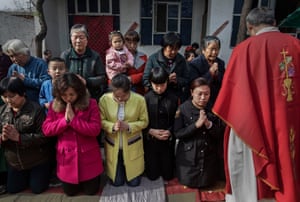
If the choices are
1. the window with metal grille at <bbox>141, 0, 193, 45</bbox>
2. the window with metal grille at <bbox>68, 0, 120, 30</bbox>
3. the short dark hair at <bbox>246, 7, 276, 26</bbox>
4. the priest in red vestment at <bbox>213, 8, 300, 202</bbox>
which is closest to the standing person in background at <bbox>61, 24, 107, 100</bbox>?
the priest in red vestment at <bbox>213, 8, 300, 202</bbox>

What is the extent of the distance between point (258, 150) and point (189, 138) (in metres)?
0.90

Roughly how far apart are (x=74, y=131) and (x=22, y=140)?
492mm

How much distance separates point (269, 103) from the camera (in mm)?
2051

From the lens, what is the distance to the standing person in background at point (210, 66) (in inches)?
121

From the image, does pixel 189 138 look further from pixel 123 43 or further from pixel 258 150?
pixel 123 43

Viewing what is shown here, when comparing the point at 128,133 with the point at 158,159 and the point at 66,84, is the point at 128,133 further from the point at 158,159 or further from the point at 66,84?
the point at 66,84

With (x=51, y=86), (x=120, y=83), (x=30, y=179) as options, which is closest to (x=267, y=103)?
(x=120, y=83)

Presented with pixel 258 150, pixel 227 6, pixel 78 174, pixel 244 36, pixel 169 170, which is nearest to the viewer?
pixel 258 150

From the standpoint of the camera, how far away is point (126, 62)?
3.34 meters

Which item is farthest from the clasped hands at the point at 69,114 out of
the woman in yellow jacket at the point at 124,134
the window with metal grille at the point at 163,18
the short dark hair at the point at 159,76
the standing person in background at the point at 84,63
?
the window with metal grille at the point at 163,18

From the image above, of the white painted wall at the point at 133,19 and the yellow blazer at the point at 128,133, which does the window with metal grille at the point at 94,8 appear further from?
the yellow blazer at the point at 128,133

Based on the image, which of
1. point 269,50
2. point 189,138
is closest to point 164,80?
point 189,138

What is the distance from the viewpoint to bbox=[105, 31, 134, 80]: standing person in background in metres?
3.28

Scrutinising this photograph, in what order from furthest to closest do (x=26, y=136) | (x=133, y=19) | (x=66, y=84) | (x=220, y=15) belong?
(x=133, y=19)
(x=220, y=15)
(x=26, y=136)
(x=66, y=84)
